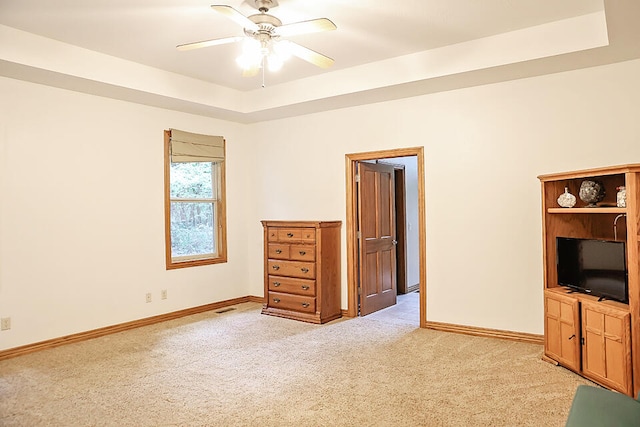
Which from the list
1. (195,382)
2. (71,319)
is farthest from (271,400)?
(71,319)

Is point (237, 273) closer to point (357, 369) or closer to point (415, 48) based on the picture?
point (357, 369)

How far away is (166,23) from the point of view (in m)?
3.51

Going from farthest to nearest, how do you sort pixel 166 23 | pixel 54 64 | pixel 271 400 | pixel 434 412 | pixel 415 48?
pixel 415 48, pixel 54 64, pixel 166 23, pixel 271 400, pixel 434 412

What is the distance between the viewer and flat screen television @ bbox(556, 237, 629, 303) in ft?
10.0

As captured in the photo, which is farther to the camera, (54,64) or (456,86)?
(456,86)

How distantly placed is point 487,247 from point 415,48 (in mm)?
2016

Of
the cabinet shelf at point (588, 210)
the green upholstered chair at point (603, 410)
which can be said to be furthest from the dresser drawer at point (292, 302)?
the green upholstered chair at point (603, 410)

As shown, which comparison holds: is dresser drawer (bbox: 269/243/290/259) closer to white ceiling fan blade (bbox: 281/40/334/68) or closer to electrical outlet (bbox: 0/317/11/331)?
white ceiling fan blade (bbox: 281/40/334/68)

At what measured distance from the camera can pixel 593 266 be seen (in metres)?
3.30

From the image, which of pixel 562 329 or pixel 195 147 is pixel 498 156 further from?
pixel 195 147

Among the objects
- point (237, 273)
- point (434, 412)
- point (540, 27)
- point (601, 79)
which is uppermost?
point (540, 27)

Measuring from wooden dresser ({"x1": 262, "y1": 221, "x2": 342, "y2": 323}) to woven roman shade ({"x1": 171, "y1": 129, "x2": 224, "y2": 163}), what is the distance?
114cm

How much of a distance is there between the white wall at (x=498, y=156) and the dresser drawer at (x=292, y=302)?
1296 millimetres

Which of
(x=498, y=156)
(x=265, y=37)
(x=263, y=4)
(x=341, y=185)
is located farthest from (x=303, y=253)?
(x=263, y=4)
